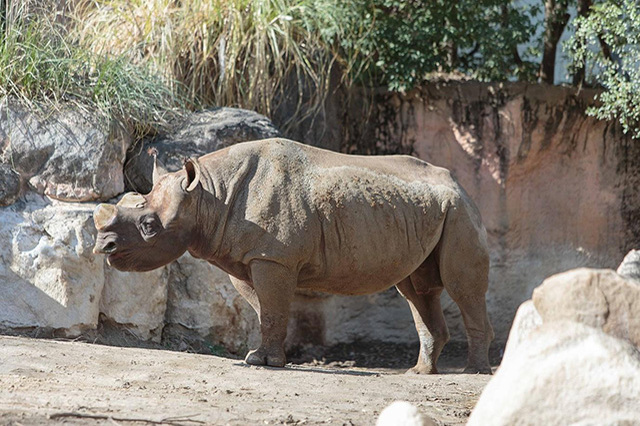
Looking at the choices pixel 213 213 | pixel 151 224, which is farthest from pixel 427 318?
pixel 151 224

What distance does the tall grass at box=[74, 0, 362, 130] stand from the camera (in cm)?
854

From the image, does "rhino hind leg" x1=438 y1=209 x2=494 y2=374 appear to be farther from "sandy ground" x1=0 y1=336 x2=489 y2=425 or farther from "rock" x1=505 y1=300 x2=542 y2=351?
"rock" x1=505 y1=300 x2=542 y2=351

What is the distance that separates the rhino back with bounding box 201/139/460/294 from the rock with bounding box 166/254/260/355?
5.26 ft

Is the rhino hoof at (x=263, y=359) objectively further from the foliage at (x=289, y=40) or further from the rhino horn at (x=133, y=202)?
the foliage at (x=289, y=40)

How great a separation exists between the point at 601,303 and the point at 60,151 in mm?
5072

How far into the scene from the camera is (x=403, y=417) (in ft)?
11.5

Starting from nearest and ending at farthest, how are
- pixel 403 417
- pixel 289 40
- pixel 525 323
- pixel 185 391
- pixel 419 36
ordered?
pixel 403 417
pixel 525 323
pixel 185 391
pixel 289 40
pixel 419 36

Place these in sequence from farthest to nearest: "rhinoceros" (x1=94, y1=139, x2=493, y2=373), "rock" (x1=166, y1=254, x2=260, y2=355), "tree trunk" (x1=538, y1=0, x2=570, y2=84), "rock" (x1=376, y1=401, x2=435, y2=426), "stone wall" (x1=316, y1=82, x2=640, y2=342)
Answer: "tree trunk" (x1=538, y1=0, x2=570, y2=84)
"stone wall" (x1=316, y1=82, x2=640, y2=342)
"rock" (x1=166, y1=254, x2=260, y2=355)
"rhinoceros" (x1=94, y1=139, x2=493, y2=373)
"rock" (x1=376, y1=401, x2=435, y2=426)

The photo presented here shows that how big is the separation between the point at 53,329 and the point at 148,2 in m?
3.34

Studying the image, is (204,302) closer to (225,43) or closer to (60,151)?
(60,151)

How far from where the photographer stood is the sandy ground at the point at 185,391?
4.24 m

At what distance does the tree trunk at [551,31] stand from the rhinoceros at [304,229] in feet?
11.8

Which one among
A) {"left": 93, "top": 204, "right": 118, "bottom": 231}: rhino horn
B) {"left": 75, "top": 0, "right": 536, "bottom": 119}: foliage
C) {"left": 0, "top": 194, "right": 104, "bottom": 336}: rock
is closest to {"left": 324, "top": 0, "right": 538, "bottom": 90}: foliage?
{"left": 75, "top": 0, "right": 536, "bottom": 119}: foliage

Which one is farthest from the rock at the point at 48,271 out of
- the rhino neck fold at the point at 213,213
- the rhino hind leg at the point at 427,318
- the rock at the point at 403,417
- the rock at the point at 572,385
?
the rock at the point at 572,385
